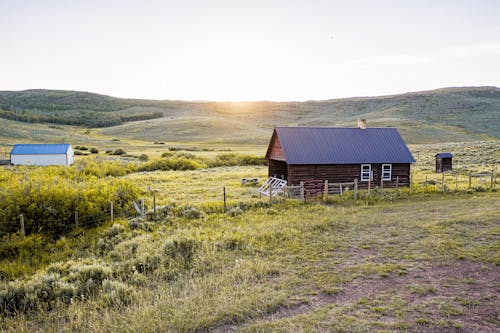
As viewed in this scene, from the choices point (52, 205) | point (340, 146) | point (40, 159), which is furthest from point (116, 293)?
point (40, 159)

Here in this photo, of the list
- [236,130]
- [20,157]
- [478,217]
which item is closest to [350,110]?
[236,130]

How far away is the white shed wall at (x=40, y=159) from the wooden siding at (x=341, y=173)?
32651 mm

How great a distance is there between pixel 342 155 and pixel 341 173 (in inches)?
45.1

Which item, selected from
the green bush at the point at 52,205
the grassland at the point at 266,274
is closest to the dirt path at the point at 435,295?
the grassland at the point at 266,274

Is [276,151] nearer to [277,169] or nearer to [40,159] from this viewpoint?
[277,169]

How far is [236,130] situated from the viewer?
371 ft

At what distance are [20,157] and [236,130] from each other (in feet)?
240

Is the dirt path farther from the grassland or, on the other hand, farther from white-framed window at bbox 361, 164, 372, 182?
white-framed window at bbox 361, 164, 372, 182

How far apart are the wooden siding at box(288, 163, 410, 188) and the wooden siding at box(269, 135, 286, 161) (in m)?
1.37

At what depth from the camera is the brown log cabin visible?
76.2 feet

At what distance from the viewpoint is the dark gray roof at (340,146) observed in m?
23.4

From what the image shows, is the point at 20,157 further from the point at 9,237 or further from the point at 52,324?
the point at 52,324

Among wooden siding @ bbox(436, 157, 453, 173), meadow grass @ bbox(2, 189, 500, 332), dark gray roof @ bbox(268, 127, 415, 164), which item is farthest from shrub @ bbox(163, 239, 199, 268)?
wooden siding @ bbox(436, 157, 453, 173)

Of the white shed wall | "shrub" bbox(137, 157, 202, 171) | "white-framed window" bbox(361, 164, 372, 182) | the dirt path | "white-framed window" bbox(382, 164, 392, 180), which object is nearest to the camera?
the dirt path
